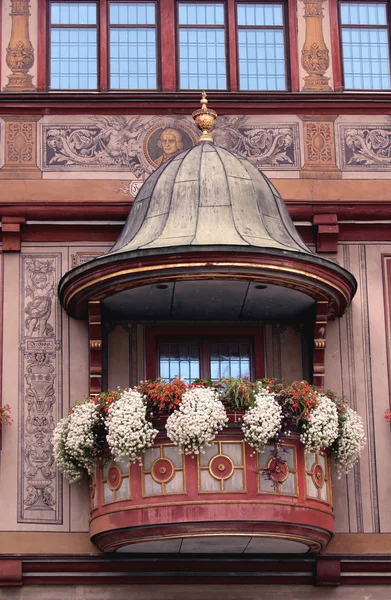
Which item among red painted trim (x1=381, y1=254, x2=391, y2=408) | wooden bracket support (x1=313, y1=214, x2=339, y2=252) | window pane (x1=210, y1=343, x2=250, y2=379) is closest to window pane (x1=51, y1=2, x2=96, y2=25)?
wooden bracket support (x1=313, y1=214, x2=339, y2=252)

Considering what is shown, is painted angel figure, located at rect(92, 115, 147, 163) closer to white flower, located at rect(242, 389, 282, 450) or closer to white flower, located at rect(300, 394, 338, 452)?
white flower, located at rect(242, 389, 282, 450)

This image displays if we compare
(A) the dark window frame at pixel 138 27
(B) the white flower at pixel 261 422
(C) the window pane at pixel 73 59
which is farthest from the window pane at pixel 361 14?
(B) the white flower at pixel 261 422

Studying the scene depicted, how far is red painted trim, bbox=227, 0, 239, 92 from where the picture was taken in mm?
25500

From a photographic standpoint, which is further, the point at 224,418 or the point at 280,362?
the point at 280,362

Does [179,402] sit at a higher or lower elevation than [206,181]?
lower

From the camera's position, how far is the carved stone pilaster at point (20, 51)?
82.7 ft

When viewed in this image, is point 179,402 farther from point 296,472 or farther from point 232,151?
point 232,151

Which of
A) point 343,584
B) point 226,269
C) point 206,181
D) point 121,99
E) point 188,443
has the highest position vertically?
point 121,99

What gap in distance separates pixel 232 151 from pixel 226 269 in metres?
2.85

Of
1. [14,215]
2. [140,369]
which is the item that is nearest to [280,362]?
[140,369]

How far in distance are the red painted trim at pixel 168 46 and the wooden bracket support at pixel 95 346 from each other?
3.77m

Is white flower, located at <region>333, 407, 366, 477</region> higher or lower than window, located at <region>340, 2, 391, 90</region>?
lower

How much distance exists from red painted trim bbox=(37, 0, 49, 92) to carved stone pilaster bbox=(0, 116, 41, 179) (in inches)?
23.8

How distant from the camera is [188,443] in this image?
22.0 metres
